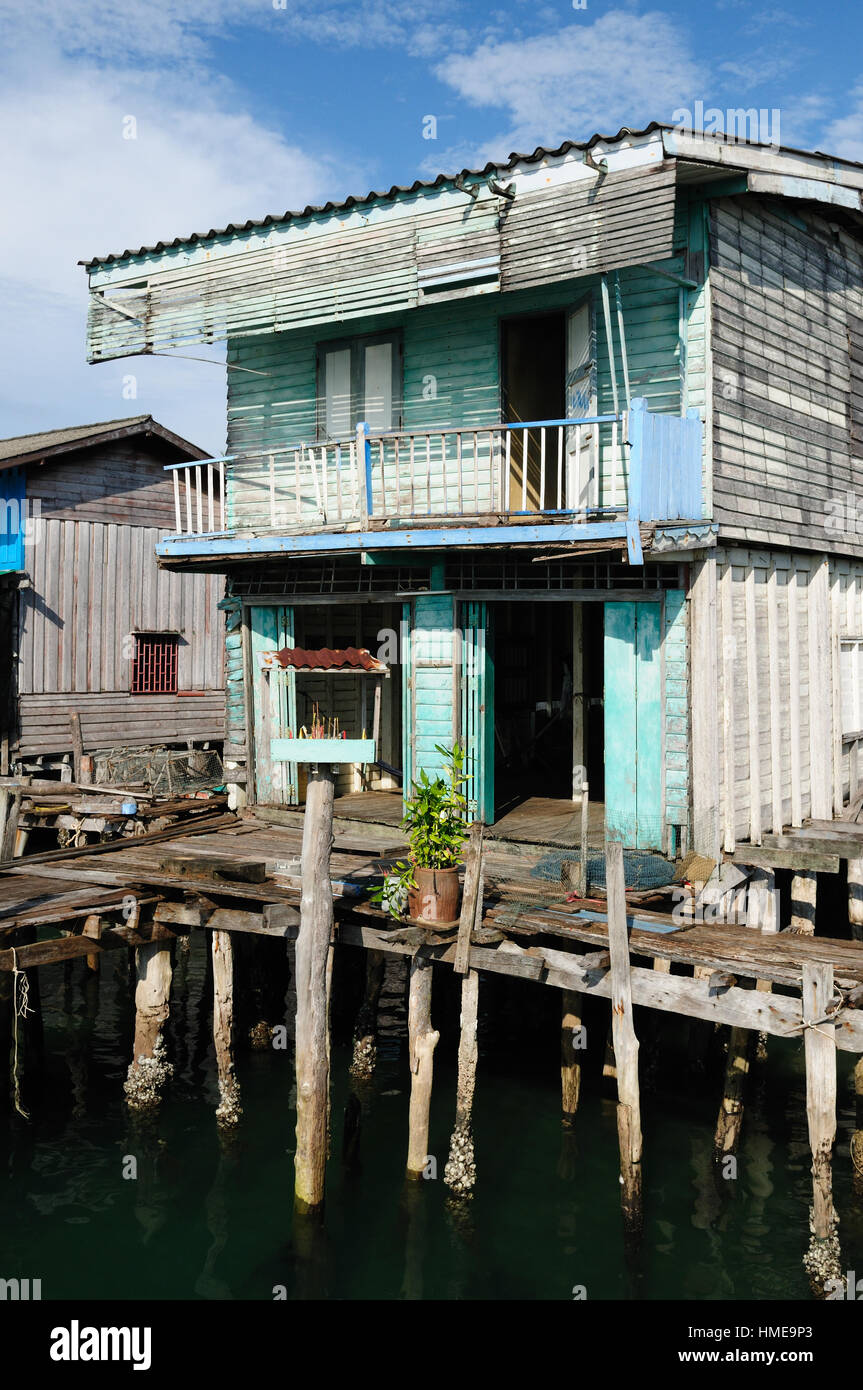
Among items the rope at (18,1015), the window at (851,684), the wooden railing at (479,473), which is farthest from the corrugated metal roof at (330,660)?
the window at (851,684)

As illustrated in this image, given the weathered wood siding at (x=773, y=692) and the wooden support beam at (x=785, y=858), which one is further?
the weathered wood siding at (x=773, y=692)

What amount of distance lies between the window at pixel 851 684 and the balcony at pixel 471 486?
16.3 feet

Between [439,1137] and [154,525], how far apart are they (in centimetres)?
1781

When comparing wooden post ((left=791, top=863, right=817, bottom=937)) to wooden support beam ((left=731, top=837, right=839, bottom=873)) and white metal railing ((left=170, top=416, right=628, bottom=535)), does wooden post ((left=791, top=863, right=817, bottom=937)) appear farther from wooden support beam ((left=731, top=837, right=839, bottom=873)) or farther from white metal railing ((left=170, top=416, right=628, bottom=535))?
white metal railing ((left=170, top=416, right=628, bottom=535))

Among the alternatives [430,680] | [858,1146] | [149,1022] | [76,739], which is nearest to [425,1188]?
[149,1022]

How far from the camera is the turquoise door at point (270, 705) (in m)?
16.0

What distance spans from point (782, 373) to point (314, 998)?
9.71 meters

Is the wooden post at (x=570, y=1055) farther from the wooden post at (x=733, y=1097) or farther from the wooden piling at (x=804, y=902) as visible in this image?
the wooden piling at (x=804, y=902)

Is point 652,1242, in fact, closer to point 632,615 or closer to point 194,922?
point 194,922

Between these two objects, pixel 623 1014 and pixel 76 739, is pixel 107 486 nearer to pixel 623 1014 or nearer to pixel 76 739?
pixel 76 739

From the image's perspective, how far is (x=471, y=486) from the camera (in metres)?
14.3

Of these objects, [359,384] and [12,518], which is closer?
[359,384]

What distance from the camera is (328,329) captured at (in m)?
15.4

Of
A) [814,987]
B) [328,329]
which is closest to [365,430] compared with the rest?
[328,329]
